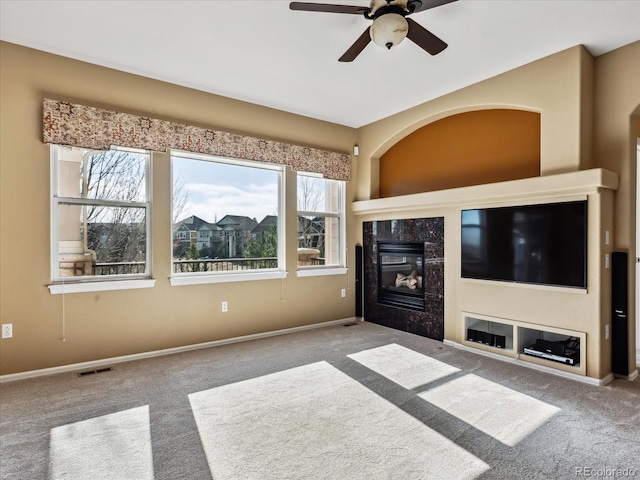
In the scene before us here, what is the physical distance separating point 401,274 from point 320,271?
3.72ft

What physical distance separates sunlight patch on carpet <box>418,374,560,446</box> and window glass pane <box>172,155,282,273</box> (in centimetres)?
269

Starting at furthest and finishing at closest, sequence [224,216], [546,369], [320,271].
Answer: [320,271] < [224,216] < [546,369]

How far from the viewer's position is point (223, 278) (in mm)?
4309

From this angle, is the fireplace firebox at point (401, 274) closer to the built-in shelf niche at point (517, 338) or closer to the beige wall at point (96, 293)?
the built-in shelf niche at point (517, 338)

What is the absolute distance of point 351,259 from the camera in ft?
18.0

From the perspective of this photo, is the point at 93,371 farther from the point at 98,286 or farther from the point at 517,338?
the point at 517,338

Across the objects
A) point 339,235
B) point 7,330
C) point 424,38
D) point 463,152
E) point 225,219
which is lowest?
point 7,330

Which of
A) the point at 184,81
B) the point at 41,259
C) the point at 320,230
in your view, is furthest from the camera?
the point at 320,230

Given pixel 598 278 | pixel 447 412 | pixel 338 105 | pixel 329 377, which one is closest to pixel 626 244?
pixel 598 278

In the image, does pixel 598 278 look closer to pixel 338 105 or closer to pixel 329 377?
pixel 329 377

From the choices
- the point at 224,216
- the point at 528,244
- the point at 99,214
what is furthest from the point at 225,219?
the point at 528,244

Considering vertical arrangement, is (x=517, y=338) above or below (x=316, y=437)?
above

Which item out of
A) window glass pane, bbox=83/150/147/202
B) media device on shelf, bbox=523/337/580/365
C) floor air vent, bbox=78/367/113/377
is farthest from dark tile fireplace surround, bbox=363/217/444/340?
floor air vent, bbox=78/367/113/377

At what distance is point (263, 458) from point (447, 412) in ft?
4.40
